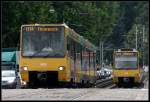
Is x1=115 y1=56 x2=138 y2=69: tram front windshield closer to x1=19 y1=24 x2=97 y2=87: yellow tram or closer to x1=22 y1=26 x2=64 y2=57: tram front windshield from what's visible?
x1=19 y1=24 x2=97 y2=87: yellow tram

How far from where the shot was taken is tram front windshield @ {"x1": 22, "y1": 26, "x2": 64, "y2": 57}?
34.4 m

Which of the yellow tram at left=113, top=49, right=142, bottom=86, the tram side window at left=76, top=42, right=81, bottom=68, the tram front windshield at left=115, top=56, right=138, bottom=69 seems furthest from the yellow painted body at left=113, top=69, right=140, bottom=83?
the tram side window at left=76, top=42, right=81, bottom=68

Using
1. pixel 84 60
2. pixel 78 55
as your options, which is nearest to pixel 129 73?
pixel 84 60

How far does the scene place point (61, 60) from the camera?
34.2m

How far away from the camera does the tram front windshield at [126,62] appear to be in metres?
52.8

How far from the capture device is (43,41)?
34781 mm

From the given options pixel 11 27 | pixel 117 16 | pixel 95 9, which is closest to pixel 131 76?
pixel 11 27

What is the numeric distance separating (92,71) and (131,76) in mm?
3594

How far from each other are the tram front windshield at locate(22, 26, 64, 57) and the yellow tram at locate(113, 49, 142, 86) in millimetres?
18098

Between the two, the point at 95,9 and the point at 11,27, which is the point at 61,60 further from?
the point at 95,9

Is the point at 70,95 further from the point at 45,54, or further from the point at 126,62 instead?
the point at 126,62

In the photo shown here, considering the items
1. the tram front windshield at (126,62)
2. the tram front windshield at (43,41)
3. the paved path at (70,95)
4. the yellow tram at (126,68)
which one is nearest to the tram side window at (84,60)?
the tram front windshield at (43,41)

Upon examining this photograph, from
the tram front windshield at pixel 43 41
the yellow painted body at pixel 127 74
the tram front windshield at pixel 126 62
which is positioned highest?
the tram front windshield at pixel 43 41

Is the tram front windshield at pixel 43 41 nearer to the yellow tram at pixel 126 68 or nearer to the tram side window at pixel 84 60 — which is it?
the tram side window at pixel 84 60
